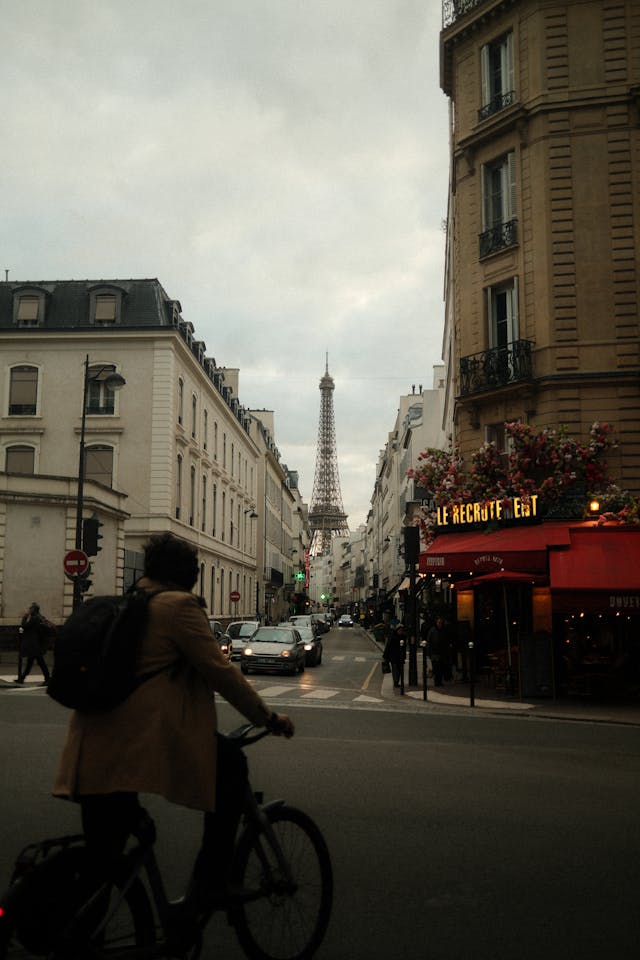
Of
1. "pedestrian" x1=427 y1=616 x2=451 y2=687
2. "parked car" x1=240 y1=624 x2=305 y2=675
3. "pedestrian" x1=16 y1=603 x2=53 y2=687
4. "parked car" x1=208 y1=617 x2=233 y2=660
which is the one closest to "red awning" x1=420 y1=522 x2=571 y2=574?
"pedestrian" x1=427 y1=616 x2=451 y2=687

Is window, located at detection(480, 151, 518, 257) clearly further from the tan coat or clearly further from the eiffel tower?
the eiffel tower

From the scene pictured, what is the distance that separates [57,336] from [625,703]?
30824 mm

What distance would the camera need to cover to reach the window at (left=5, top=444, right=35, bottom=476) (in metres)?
39.6

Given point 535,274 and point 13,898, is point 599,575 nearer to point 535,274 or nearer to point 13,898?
point 535,274

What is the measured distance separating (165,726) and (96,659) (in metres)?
0.40

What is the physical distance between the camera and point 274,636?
26062mm

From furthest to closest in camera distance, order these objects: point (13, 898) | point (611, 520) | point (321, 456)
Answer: point (321, 456)
point (611, 520)
point (13, 898)

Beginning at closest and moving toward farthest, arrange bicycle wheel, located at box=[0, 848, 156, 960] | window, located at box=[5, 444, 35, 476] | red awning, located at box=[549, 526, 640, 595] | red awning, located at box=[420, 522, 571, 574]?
1. bicycle wheel, located at box=[0, 848, 156, 960]
2. red awning, located at box=[549, 526, 640, 595]
3. red awning, located at box=[420, 522, 571, 574]
4. window, located at box=[5, 444, 35, 476]

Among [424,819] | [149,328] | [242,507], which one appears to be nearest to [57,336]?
[149,328]

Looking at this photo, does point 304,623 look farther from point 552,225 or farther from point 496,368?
point 552,225

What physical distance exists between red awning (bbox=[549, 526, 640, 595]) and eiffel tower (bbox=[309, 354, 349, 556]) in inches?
5441

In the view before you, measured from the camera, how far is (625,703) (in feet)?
54.9

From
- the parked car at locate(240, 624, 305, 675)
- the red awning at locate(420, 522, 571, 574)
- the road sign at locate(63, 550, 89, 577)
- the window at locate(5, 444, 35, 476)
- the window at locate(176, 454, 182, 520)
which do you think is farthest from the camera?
the window at locate(176, 454, 182, 520)

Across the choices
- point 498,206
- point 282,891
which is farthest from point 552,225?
point 282,891
